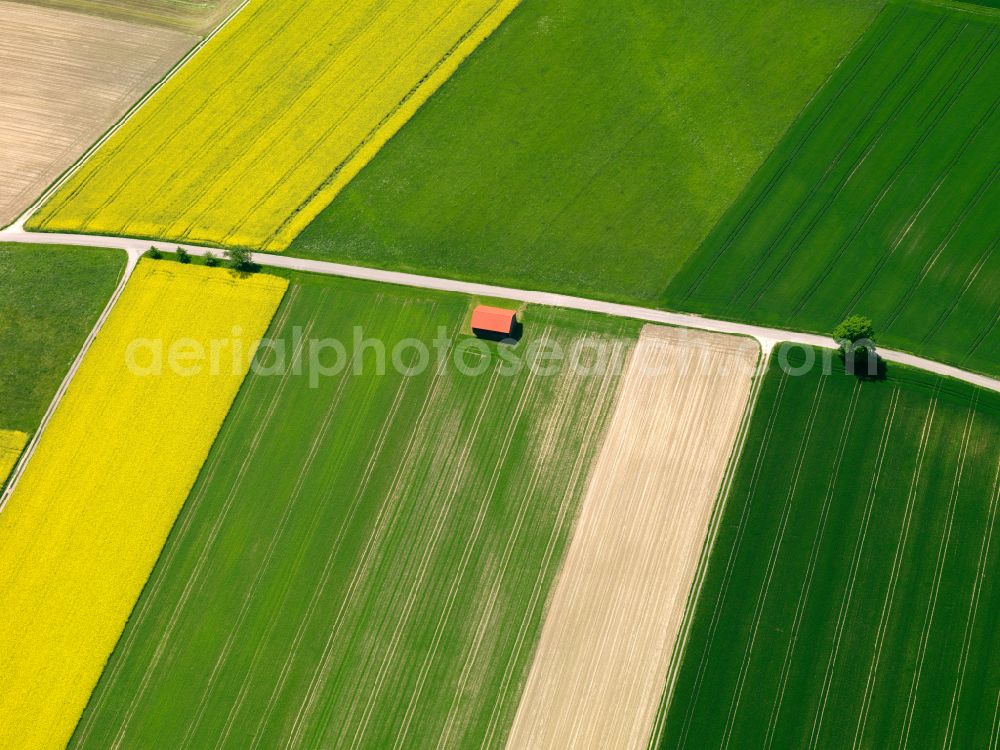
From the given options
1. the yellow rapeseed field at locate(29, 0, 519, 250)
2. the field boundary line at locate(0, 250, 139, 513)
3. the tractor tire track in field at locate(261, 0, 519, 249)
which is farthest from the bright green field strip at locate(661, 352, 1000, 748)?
the field boundary line at locate(0, 250, 139, 513)

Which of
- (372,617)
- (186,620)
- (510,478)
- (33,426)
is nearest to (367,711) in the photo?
(372,617)

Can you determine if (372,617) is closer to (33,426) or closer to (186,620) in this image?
(186,620)

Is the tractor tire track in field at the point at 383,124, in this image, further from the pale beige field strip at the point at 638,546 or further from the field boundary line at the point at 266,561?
the pale beige field strip at the point at 638,546

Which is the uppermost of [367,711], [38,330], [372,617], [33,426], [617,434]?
[617,434]

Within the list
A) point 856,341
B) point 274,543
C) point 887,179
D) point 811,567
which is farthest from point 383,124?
point 811,567

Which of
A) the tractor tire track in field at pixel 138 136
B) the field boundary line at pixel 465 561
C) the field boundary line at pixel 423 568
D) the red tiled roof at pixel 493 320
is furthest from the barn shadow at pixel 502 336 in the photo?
the tractor tire track in field at pixel 138 136

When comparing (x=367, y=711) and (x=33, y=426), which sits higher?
(x=33, y=426)

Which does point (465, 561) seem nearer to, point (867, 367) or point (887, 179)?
point (867, 367)

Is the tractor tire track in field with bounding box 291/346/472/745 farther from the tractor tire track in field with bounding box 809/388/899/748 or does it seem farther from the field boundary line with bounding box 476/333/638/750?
the tractor tire track in field with bounding box 809/388/899/748
